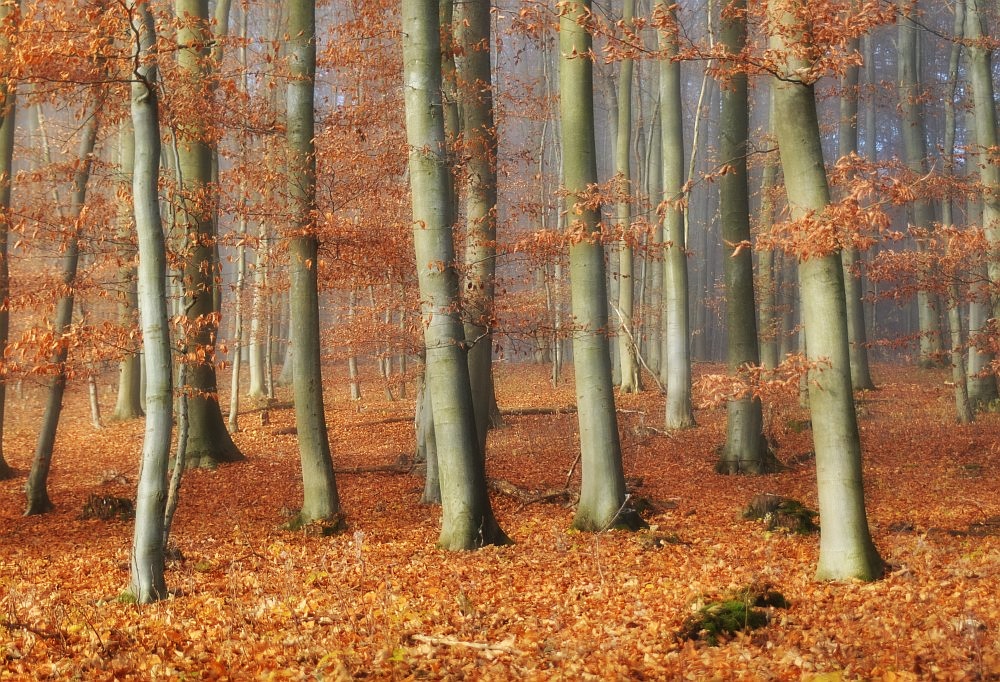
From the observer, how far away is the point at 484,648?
223 inches

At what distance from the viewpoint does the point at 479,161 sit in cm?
1121

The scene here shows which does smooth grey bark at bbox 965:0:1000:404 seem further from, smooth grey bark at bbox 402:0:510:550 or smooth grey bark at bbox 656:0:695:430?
smooth grey bark at bbox 402:0:510:550

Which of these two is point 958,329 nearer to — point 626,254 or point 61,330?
point 626,254

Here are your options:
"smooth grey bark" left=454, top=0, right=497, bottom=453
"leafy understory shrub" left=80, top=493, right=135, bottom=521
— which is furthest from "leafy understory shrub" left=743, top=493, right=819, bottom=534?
"leafy understory shrub" left=80, top=493, right=135, bottom=521

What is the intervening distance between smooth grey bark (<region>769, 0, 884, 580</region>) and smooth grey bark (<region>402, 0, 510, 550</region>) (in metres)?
3.35

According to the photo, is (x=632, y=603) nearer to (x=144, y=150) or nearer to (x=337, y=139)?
(x=144, y=150)

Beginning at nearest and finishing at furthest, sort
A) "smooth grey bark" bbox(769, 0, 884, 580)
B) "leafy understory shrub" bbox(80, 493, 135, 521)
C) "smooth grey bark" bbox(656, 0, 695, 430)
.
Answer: "smooth grey bark" bbox(769, 0, 884, 580), "leafy understory shrub" bbox(80, 493, 135, 521), "smooth grey bark" bbox(656, 0, 695, 430)

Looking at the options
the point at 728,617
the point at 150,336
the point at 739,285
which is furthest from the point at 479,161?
the point at 728,617

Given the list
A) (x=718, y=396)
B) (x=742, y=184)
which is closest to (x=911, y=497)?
(x=742, y=184)

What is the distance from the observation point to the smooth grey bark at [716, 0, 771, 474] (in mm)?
12828

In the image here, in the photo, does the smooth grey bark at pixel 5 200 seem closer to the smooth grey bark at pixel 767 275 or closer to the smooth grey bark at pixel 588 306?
the smooth grey bark at pixel 588 306

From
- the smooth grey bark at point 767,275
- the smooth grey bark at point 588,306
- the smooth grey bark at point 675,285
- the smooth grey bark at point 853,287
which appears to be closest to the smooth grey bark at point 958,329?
the smooth grey bark at point 853,287

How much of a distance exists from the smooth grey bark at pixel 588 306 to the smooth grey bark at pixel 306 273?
3.15m

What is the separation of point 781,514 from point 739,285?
4055mm
